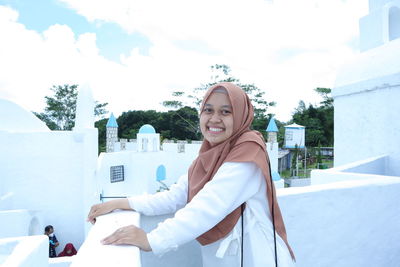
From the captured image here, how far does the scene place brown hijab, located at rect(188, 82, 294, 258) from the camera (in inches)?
44.2

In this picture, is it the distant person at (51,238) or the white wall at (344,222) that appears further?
the distant person at (51,238)

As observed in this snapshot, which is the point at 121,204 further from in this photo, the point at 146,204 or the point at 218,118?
the point at 218,118

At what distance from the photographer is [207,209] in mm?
1041

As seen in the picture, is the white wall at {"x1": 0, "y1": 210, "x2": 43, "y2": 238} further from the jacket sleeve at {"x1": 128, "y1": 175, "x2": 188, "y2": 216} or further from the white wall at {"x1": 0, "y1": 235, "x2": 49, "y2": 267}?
the jacket sleeve at {"x1": 128, "y1": 175, "x2": 188, "y2": 216}

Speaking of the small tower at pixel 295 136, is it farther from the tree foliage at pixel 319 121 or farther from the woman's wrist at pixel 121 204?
the woman's wrist at pixel 121 204

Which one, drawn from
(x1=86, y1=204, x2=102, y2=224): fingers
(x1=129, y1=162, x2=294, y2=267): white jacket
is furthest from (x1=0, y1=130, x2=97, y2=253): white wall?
(x1=129, y1=162, x2=294, y2=267): white jacket

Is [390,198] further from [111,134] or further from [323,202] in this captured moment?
[111,134]

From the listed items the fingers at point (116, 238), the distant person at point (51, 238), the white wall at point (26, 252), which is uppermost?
the fingers at point (116, 238)

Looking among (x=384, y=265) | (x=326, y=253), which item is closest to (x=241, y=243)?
(x=326, y=253)

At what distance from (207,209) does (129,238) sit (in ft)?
1.01

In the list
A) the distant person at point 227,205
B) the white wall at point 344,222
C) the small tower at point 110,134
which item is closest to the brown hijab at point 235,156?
the distant person at point 227,205

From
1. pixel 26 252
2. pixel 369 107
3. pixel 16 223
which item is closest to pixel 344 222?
pixel 26 252

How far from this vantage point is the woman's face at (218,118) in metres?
1.24

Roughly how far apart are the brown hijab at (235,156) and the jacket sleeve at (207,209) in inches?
1.9
